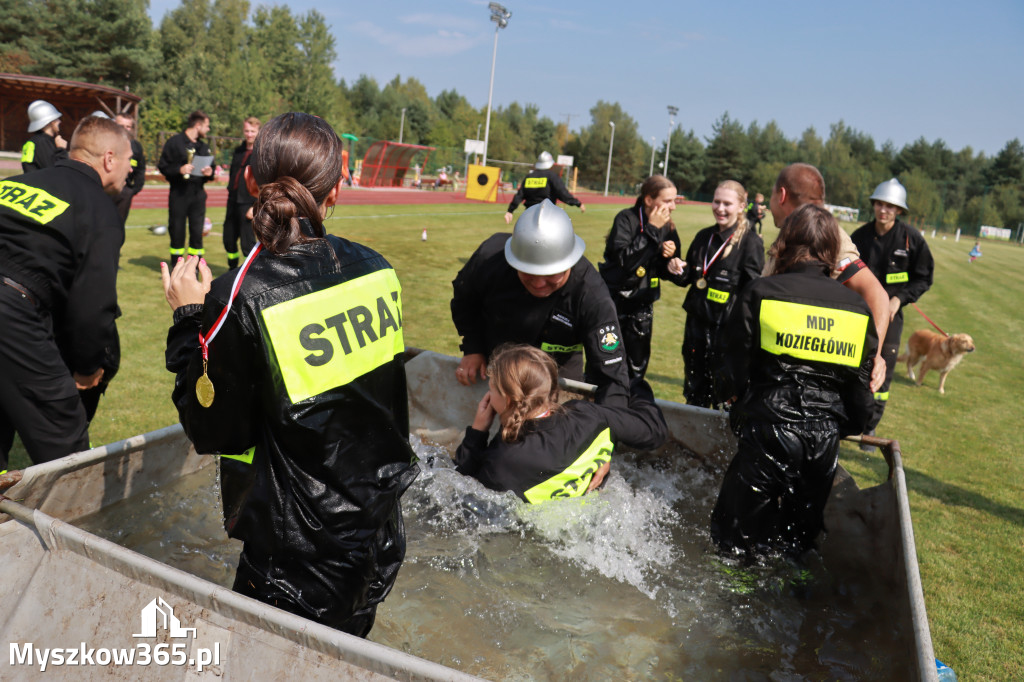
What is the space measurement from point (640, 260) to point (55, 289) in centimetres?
428

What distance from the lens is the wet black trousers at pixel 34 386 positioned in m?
3.25

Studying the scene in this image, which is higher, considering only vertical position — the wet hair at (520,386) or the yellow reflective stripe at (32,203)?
the yellow reflective stripe at (32,203)

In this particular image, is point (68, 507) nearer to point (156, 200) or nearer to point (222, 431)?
point (222, 431)

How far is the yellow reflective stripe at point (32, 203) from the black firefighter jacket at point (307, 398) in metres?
1.69

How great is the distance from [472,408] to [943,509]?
12.2ft

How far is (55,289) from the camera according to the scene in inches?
133

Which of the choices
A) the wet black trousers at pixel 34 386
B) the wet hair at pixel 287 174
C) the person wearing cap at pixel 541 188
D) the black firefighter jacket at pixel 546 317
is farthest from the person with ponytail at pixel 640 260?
the person wearing cap at pixel 541 188

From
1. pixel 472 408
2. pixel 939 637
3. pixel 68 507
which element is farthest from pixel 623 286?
pixel 68 507

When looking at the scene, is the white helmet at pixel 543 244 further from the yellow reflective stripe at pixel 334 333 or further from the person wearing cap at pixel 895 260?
the person wearing cap at pixel 895 260

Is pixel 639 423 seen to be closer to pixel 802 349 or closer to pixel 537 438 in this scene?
pixel 537 438

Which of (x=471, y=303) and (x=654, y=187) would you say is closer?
(x=471, y=303)

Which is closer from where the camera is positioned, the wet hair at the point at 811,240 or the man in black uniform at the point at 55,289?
the man in black uniform at the point at 55,289

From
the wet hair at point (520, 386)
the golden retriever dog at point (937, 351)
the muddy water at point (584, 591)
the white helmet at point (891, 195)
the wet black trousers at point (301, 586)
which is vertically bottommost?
the muddy water at point (584, 591)

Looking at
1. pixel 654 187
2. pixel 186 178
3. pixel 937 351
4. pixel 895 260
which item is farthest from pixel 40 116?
pixel 937 351
